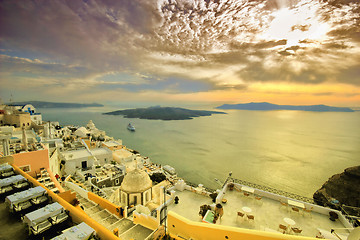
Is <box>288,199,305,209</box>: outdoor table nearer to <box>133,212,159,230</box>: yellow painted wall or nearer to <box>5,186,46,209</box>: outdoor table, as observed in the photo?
<box>133,212,159,230</box>: yellow painted wall

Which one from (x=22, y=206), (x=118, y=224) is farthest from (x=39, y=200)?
(x=118, y=224)

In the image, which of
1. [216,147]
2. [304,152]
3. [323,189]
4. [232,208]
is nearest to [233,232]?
[232,208]

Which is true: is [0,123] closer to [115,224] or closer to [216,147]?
[115,224]

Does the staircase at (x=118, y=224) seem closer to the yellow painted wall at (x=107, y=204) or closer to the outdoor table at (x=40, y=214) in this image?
the yellow painted wall at (x=107, y=204)

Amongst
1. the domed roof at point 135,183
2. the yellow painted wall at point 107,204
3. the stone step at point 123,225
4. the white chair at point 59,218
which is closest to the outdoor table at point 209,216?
the stone step at point 123,225

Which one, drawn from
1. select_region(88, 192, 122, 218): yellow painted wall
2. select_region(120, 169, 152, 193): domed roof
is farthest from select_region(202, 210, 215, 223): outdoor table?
select_region(120, 169, 152, 193): domed roof

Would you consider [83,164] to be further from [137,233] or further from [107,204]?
[137,233]
